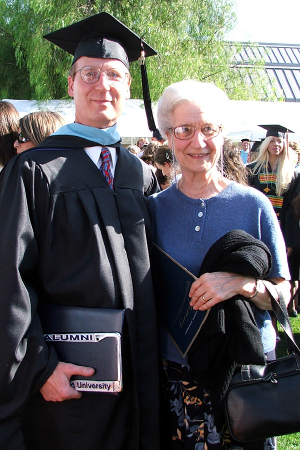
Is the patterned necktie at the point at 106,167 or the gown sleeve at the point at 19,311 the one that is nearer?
the gown sleeve at the point at 19,311

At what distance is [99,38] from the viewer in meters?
1.94

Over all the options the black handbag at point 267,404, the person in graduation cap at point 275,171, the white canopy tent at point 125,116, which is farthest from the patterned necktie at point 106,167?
the white canopy tent at point 125,116

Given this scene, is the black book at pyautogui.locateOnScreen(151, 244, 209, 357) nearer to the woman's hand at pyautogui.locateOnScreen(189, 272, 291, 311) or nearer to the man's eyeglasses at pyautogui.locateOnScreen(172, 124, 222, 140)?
the woman's hand at pyautogui.locateOnScreen(189, 272, 291, 311)

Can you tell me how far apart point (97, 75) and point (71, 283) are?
3.20ft

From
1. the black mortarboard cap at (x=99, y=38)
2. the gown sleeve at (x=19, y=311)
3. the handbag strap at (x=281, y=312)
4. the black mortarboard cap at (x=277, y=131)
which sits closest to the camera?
the gown sleeve at (x=19, y=311)

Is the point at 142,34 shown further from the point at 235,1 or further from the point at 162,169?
the point at 162,169

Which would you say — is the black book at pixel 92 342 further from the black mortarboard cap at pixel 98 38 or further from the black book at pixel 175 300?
the black mortarboard cap at pixel 98 38

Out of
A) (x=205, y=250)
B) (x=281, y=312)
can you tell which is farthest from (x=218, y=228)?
(x=281, y=312)

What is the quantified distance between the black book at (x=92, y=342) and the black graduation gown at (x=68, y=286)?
0.18ft

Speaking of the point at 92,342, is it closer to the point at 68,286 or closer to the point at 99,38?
the point at 68,286

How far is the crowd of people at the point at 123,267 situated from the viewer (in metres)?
1.49

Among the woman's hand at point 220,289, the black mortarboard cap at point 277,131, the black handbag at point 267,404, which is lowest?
the black handbag at point 267,404

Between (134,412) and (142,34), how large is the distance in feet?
35.3

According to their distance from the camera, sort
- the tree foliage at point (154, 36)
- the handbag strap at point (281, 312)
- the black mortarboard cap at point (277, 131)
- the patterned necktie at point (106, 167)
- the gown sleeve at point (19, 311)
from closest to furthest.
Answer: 1. the gown sleeve at point (19, 311)
2. the handbag strap at point (281, 312)
3. the patterned necktie at point (106, 167)
4. the black mortarboard cap at point (277, 131)
5. the tree foliage at point (154, 36)
